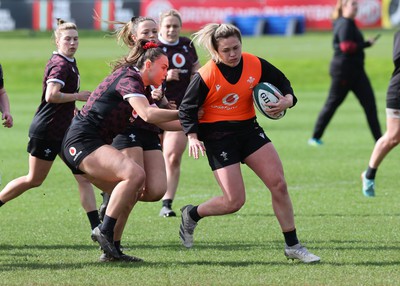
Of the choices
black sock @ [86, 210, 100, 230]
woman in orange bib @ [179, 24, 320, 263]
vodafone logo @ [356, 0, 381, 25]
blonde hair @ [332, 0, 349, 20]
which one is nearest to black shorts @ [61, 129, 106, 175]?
woman in orange bib @ [179, 24, 320, 263]

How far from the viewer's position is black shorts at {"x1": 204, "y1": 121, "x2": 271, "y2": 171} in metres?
7.91

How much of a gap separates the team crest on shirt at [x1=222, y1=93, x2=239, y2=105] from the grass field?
4.26ft

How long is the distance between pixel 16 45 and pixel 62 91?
3452cm

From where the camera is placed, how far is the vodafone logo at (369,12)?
46.8 m

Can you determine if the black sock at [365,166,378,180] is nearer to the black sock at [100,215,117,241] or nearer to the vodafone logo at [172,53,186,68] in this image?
the vodafone logo at [172,53,186,68]

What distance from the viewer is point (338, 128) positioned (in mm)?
19562

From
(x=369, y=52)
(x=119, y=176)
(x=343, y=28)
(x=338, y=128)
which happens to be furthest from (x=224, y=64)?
(x=369, y=52)

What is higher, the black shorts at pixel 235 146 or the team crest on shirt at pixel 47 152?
the black shorts at pixel 235 146

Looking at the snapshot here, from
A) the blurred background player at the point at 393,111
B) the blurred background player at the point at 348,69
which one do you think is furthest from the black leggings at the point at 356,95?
the blurred background player at the point at 393,111

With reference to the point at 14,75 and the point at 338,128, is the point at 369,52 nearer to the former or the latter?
the point at 14,75

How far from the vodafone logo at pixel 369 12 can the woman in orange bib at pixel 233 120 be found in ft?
130

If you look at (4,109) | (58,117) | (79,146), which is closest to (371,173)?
(58,117)

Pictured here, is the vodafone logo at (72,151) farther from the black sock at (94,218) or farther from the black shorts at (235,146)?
the black sock at (94,218)

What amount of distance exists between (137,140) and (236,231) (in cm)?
146
